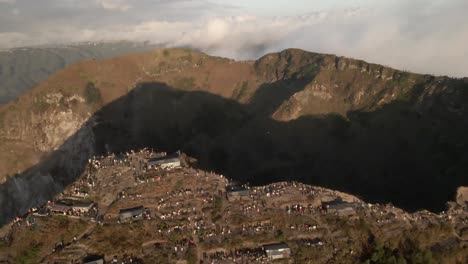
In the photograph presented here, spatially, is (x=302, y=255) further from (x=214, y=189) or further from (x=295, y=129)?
(x=295, y=129)

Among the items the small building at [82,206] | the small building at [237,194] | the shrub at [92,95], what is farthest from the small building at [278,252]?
the shrub at [92,95]

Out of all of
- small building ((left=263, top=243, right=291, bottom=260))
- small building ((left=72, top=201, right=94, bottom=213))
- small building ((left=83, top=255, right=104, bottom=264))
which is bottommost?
small building ((left=263, top=243, right=291, bottom=260))

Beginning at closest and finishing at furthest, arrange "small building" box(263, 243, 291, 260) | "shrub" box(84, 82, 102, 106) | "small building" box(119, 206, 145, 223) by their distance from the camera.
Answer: "small building" box(263, 243, 291, 260) < "small building" box(119, 206, 145, 223) < "shrub" box(84, 82, 102, 106)

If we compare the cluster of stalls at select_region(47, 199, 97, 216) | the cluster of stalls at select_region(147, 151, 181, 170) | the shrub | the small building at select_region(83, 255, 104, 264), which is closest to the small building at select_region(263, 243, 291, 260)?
the small building at select_region(83, 255, 104, 264)

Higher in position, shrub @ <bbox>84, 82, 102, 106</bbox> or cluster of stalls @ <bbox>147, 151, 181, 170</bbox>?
shrub @ <bbox>84, 82, 102, 106</bbox>

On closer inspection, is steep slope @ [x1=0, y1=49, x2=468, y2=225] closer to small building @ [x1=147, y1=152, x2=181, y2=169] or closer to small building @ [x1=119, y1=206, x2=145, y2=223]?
small building @ [x1=147, y1=152, x2=181, y2=169]

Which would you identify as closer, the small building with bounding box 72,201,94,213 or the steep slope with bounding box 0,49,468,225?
the small building with bounding box 72,201,94,213

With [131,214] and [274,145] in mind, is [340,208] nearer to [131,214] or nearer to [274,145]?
[131,214]

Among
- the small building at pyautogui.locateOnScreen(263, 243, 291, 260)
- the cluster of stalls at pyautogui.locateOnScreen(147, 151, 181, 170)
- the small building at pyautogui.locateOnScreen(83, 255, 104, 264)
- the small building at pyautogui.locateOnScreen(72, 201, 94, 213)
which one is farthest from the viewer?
the cluster of stalls at pyautogui.locateOnScreen(147, 151, 181, 170)
